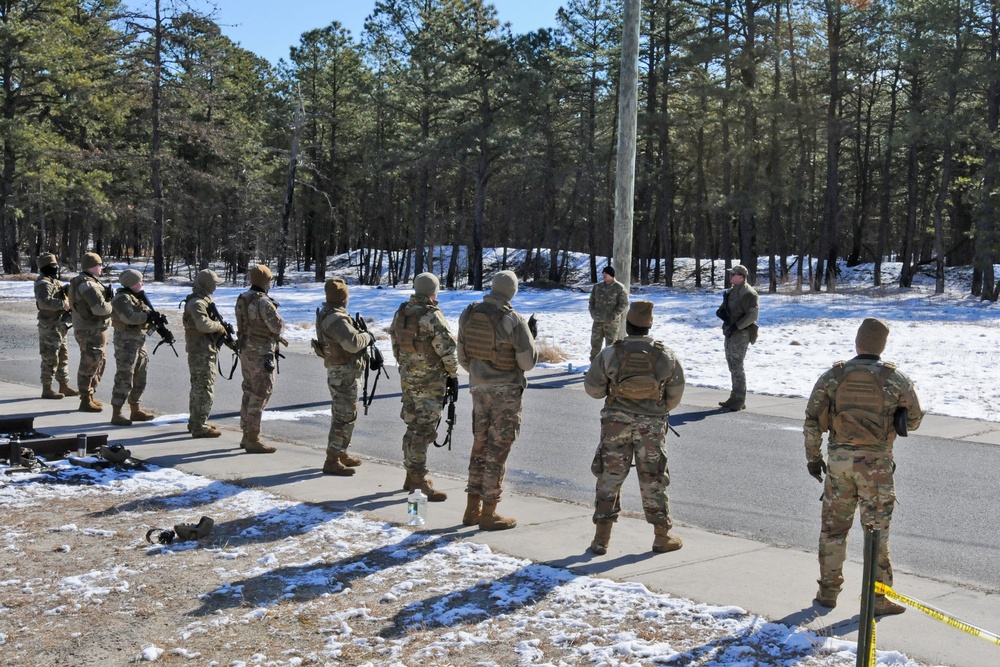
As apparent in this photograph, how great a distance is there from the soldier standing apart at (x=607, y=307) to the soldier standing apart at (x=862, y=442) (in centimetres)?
921

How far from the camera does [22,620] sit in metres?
5.52

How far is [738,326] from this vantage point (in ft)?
44.7

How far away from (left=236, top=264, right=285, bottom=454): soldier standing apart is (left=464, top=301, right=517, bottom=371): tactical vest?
2999 mm

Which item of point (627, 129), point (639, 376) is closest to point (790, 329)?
point (627, 129)

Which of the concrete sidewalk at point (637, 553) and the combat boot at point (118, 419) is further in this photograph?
the combat boot at point (118, 419)

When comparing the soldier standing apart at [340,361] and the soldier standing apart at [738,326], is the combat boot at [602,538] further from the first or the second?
the soldier standing apart at [738,326]

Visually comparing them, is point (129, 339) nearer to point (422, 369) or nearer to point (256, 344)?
point (256, 344)

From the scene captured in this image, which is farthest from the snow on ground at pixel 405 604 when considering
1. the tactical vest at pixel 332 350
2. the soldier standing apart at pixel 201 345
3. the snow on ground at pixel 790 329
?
the snow on ground at pixel 790 329

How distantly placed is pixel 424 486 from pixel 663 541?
93.2 inches

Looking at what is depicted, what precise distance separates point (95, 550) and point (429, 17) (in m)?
39.7

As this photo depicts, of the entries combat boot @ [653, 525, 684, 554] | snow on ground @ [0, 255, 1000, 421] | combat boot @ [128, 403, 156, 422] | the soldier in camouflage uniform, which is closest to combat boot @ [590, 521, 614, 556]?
the soldier in camouflage uniform

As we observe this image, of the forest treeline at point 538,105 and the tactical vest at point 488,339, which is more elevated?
the forest treeline at point 538,105

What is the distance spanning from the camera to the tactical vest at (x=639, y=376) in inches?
259

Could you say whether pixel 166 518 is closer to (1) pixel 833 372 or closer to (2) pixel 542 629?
(2) pixel 542 629
